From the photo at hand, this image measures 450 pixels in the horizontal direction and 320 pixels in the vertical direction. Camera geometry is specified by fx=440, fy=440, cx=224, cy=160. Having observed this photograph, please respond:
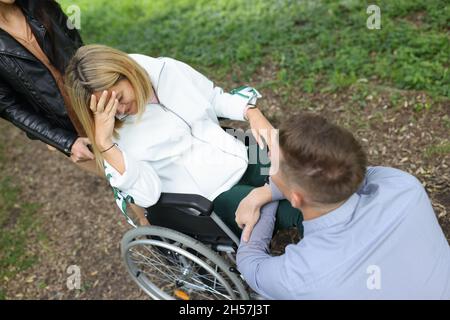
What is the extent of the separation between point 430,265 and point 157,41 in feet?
13.0

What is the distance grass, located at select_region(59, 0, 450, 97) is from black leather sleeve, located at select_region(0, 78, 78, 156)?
2.05m

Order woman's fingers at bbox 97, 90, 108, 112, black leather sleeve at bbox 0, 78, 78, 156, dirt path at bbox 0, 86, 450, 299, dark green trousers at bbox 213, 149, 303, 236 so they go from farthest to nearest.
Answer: dirt path at bbox 0, 86, 450, 299 < black leather sleeve at bbox 0, 78, 78, 156 < dark green trousers at bbox 213, 149, 303, 236 < woman's fingers at bbox 97, 90, 108, 112

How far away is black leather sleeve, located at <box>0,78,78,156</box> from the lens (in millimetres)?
2424

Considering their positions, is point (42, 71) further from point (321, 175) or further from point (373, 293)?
point (373, 293)

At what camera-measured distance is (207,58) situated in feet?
14.5

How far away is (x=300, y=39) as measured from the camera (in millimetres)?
4195

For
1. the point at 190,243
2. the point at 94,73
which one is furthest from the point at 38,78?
the point at 190,243

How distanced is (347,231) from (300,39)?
2.96 metres

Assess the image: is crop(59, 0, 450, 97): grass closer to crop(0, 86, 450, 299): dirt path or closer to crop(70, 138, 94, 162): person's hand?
crop(0, 86, 450, 299): dirt path

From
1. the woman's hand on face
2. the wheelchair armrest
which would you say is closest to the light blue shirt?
the wheelchair armrest

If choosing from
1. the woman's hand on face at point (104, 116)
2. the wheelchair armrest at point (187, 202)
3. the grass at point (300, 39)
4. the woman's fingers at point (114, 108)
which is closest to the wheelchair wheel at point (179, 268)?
the wheelchair armrest at point (187, 202)

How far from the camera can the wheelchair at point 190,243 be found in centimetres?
208

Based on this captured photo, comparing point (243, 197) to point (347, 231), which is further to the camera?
point (243, 197)

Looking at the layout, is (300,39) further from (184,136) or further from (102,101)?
(102,101)
